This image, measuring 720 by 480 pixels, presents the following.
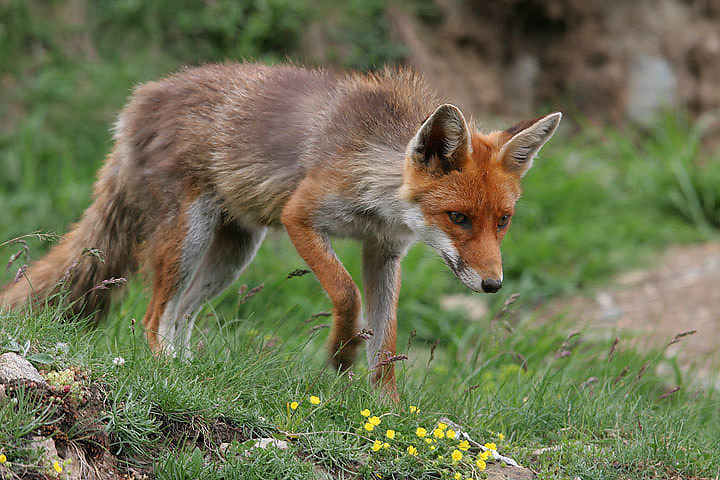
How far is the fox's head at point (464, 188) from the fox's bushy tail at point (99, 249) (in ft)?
6.38

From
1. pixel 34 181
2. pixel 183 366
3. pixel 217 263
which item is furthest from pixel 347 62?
pixel 183 366

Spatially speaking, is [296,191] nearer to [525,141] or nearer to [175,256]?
[175,256]

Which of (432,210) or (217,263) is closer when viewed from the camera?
(432,210)

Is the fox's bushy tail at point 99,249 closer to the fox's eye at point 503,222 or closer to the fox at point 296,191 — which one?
the fox at point 296,191

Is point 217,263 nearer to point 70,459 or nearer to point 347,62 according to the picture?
point 70,459

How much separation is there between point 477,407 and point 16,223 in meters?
5.49

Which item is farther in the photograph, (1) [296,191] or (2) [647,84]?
(2) [647,84]

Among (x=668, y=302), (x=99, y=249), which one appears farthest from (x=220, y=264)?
(x=668, y=302)

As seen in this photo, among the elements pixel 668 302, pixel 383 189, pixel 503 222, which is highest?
pixel 383 189

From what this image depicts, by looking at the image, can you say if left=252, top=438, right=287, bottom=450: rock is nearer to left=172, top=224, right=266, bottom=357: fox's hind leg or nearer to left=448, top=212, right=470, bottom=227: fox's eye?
left=448, top=212, right=470, bottom=227: fox's eye

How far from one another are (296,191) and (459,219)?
975 millimetres

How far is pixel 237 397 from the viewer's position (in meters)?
3.84

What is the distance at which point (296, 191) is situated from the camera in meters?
4.71

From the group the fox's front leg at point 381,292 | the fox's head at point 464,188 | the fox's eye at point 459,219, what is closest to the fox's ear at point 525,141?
the fox's head at point 464,188
